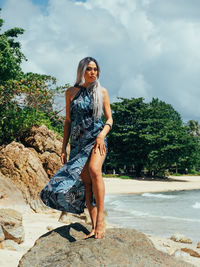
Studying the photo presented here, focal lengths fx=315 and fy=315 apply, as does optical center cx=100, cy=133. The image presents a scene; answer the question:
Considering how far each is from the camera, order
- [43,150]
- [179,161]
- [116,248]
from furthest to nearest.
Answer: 1. [179,161]
2. [43,150]
3. [116,248]

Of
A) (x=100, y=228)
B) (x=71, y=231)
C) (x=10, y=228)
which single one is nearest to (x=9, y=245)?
(x=10, y=228)

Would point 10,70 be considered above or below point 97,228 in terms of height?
above

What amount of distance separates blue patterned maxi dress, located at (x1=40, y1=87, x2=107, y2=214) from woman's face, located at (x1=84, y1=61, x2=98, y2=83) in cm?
13

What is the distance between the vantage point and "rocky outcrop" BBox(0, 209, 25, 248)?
5.55 m

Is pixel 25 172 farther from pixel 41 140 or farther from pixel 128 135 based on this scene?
pixel 128 135

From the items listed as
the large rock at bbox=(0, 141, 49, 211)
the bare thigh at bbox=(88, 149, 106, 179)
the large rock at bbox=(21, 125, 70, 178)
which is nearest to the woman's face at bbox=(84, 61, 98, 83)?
the bare thigh at bbox=(88, 149, 106, 179)

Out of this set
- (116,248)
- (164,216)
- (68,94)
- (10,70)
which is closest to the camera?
(116,248)

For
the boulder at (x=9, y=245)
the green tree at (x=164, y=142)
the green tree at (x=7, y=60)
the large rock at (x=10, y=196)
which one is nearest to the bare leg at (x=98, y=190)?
the boulder at (x=9, y=245)

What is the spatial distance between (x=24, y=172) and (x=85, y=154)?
694 centimetres

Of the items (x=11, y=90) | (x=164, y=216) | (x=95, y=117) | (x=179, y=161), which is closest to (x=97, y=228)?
(x=95, y=117)

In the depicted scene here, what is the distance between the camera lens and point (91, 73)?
12.5ft

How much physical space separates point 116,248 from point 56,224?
5231 millimetres

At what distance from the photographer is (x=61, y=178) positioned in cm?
354

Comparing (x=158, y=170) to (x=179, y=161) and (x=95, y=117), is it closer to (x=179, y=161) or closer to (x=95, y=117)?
(x=179, y=161)
